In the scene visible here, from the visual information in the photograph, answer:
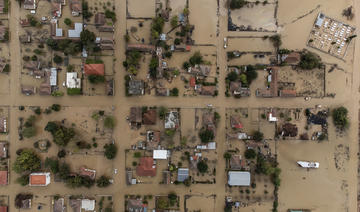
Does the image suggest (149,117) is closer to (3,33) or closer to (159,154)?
(159,154)

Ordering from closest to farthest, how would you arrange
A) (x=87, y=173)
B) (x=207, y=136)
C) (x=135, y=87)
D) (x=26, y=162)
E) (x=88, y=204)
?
(x=26, y=162) < (x=207, y=136) < (x=135, y=87) < (x=87, y=173) < (x=88, y=204)

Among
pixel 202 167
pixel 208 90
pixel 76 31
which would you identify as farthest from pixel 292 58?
pixel 76 31

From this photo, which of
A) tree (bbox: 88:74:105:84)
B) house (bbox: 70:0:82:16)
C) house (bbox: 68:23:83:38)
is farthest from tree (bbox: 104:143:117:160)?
house (bbox: 70:0:82:16)

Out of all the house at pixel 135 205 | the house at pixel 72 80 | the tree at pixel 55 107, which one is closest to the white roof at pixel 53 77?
the house at pixel 72 80

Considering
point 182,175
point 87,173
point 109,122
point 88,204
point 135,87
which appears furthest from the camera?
point 182,175

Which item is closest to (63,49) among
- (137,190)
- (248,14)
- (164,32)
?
(164,32)

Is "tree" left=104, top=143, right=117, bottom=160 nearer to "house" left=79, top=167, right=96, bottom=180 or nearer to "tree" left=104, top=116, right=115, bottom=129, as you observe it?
"tree" left=104, top=116, right=115, bottom=129

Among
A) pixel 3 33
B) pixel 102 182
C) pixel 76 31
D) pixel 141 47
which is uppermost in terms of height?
pixel 76 31

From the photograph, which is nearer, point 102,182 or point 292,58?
point 102,182
